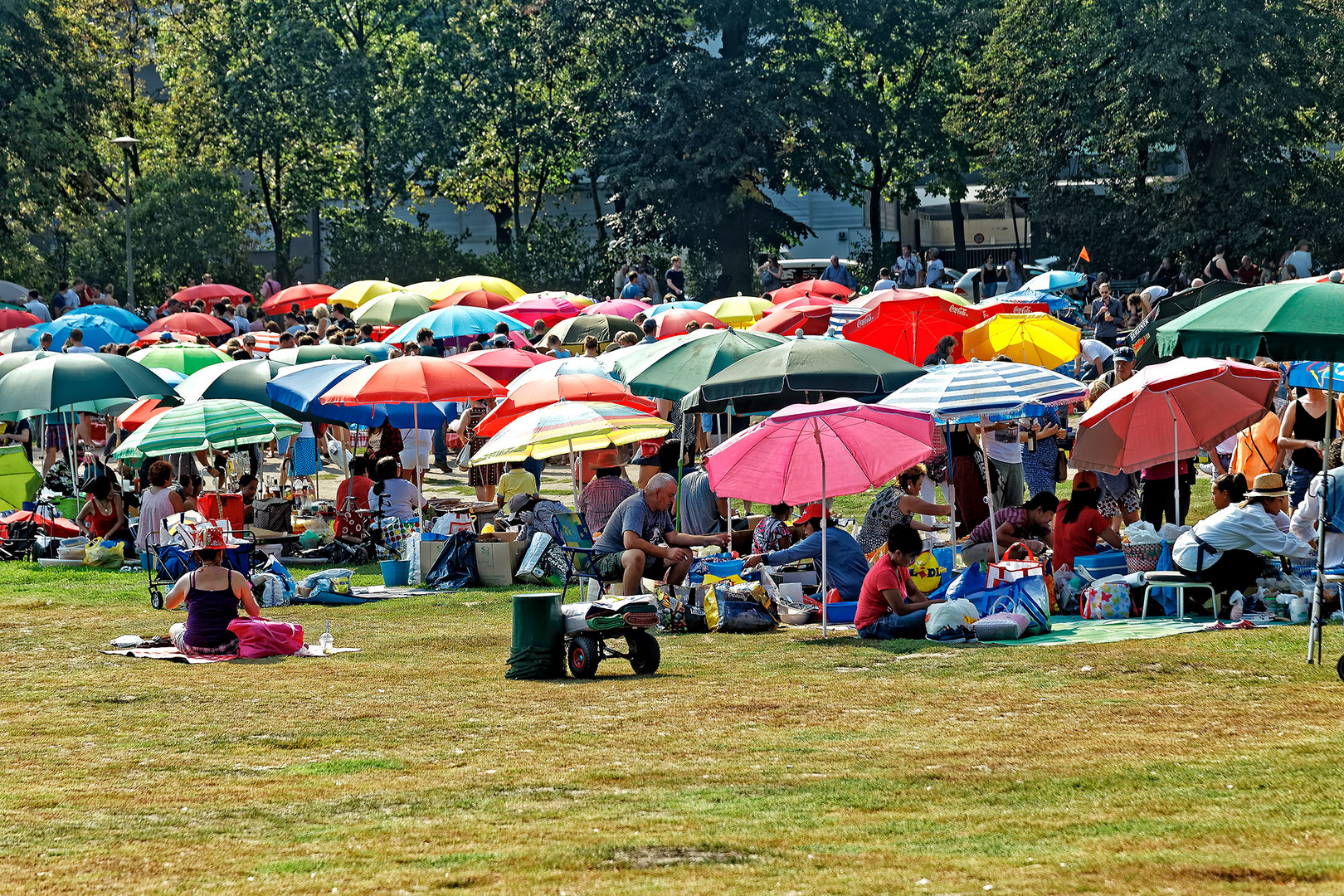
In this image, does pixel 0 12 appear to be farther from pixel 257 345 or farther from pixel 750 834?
pixel 750 834

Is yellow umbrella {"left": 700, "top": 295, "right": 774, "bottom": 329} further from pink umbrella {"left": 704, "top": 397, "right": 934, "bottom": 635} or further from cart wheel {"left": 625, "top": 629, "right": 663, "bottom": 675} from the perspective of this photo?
cart wheel {"left": 625, "top": 629, "right": 663, "bottom": 675}

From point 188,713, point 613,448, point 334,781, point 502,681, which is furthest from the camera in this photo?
point 613,448

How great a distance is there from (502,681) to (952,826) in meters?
4.76

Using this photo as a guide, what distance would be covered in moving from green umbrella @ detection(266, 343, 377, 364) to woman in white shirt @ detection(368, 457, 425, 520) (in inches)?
142

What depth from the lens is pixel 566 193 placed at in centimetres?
5466

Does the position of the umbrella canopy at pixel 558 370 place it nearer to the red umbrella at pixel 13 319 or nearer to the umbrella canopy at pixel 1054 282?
the umbrella canopy at pixel 1054 282

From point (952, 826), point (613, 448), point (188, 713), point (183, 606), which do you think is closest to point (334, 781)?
point (188, 713)

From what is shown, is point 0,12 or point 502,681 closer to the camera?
point 502,681

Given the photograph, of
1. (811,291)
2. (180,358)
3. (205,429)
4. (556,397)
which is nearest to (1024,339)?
(556,397)

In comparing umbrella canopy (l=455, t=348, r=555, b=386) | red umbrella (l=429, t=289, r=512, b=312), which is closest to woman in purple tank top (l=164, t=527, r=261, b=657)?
umbrella canopy (l=455, t=348, r=555, b=386)

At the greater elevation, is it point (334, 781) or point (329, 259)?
point (329, 259)

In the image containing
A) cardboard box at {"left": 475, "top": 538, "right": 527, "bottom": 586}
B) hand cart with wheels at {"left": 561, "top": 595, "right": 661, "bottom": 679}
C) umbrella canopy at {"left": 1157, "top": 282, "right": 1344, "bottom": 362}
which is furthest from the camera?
cardboard box at {"left": 475, "top": 538, "right": 527, "bottom": 586}

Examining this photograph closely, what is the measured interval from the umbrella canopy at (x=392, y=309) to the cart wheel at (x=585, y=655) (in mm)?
19402

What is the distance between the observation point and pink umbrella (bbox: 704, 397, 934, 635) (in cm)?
1283
